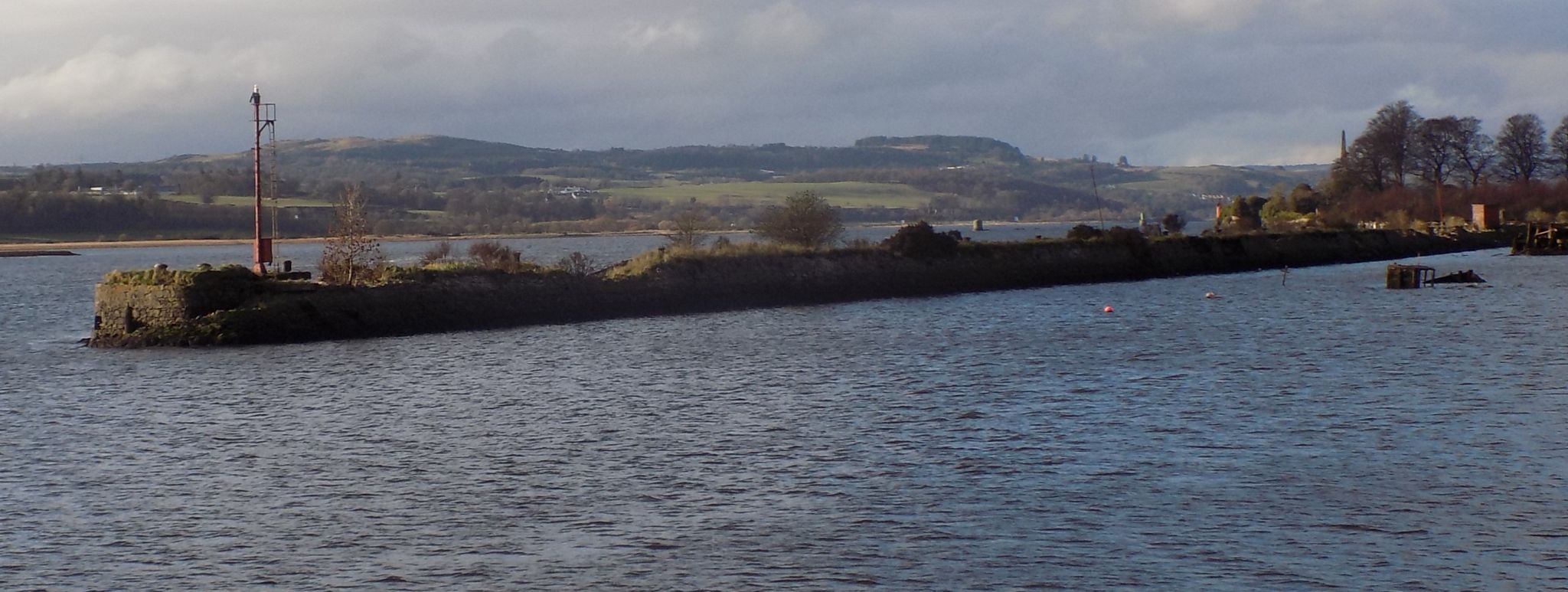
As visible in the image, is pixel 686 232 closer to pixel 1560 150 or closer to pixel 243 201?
pixel 1560 150

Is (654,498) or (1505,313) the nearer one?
(654,498)

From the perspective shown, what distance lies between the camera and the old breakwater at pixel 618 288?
4875 cm

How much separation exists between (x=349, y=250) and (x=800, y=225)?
27.5 meters

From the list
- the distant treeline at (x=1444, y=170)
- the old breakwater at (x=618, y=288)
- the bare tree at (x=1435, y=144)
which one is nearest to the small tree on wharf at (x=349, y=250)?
the old breakwater at (x=618, y=288)

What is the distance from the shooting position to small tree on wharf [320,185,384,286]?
173 ft

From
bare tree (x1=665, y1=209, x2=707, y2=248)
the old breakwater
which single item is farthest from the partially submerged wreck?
bare tree (x1=665, y1=209, x2=707, y2=248)

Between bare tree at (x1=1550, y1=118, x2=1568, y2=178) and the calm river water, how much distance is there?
109 m

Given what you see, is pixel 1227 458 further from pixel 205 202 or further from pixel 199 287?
pixel 205 202

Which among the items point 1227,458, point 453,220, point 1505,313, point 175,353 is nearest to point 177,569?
point 1227,458

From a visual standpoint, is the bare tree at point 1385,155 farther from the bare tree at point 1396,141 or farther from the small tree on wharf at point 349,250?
the small tree on wharf at point 349,250

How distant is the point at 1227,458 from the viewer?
24641mm

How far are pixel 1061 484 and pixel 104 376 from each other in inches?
1088

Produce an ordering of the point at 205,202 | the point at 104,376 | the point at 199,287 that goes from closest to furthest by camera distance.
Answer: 1. the point at 104,376
2. the point at 199,287
3. the point at 205,202

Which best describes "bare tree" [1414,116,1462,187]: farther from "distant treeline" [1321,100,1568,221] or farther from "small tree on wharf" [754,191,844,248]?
"small tree on wharf" [754,191,844,248]
